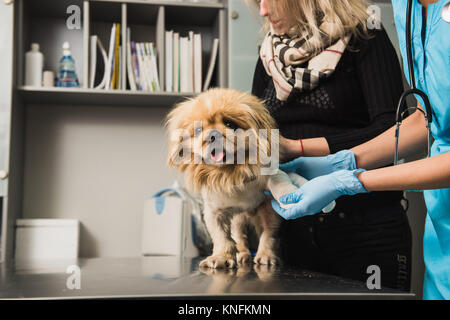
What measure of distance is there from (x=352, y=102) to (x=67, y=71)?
1.54 m

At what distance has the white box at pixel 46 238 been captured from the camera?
6.95ft

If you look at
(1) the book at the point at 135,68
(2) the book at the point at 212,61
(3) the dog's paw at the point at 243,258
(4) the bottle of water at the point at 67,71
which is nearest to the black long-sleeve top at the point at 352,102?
(3) the dog's paw at the point at 243,258

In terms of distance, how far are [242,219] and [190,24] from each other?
4.86 feet

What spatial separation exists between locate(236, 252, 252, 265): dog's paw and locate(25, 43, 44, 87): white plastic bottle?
1460 millimetres

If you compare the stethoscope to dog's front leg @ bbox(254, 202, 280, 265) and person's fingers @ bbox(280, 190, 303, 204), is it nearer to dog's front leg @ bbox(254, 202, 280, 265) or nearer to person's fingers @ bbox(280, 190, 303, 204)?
person's fingers @ bbox(280, 190, 303, 204)

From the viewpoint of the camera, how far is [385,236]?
1155 mm

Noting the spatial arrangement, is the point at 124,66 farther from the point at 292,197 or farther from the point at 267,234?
the point at 292,197

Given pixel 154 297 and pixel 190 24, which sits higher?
pixel 190 24

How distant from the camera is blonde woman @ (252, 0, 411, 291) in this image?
1.13 meters

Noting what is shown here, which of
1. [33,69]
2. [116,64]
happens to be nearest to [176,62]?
[116,64]

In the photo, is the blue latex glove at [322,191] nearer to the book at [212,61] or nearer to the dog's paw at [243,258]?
the dog's paw at [243,258]
